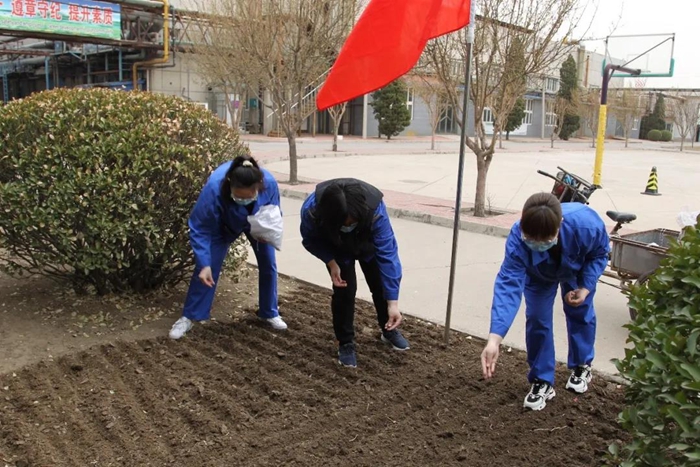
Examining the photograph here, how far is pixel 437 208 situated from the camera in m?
10.7

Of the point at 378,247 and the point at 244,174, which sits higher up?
the point at 244,174

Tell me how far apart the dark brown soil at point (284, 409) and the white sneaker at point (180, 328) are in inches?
2.4

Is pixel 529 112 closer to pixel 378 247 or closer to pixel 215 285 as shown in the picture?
pixel 215 285

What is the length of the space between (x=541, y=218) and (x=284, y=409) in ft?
5.46

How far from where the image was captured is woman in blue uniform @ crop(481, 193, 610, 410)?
116 inches

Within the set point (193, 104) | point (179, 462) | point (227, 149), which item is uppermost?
point (193, 104)

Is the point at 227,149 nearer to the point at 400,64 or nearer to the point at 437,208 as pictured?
the point at 400,64

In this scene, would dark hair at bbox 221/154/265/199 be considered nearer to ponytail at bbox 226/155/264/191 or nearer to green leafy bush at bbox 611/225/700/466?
ponytail at bbox 226/155/264/191

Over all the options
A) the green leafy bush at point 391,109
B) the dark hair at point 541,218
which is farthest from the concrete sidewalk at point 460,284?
the green leafy bush at point 391,109

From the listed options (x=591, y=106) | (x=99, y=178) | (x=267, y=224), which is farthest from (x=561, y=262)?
(x=591, y=106)

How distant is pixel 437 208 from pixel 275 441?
26.1 ft

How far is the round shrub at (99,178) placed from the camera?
4.19 m

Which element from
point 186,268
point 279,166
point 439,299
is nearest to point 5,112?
point 186,268

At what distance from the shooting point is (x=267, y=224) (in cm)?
420
